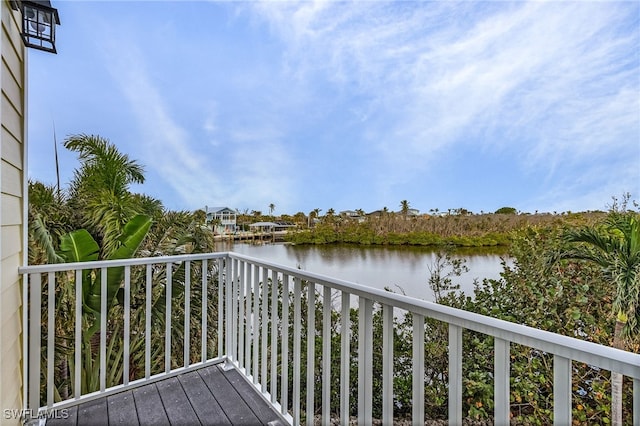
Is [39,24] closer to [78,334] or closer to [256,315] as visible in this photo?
[78,334]

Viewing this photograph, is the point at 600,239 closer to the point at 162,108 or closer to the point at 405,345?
the point at 405,345

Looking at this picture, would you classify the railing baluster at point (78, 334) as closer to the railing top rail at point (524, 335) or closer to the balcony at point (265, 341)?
the balcony at point (265, 341)

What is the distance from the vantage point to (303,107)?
630cm

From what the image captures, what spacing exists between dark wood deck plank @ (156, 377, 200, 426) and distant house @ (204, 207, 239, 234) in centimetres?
253

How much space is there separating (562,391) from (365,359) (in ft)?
2.61

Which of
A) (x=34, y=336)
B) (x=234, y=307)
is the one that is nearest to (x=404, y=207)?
(x=234, y=307)

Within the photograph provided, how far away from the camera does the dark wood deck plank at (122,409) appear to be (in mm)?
2039

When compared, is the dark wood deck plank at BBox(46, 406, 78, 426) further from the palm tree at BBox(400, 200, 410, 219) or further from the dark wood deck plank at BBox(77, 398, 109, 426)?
the palm tree at BBox(400, 200, 410, 219)

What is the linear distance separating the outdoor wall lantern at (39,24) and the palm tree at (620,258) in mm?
4160

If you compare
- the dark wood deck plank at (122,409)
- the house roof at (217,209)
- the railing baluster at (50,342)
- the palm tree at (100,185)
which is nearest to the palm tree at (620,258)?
the dark wood deck plank at (122,409)

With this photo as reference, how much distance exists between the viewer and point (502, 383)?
100cm

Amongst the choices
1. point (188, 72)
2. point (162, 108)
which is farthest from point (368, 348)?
point (162, 108)

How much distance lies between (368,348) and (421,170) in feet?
14.1

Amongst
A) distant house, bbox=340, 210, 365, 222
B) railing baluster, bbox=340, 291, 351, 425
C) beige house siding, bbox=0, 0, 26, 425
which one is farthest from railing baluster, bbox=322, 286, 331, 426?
distant house, bbox=340, 210, 365, 222
